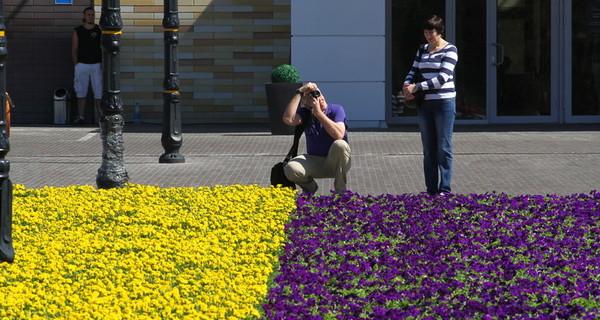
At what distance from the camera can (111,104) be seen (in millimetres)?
12188

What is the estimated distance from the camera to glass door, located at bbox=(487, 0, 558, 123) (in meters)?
22.0

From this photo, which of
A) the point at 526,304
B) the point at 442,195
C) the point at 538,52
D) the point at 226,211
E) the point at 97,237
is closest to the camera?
the point at 526,304

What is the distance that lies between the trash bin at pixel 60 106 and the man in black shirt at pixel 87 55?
0.41 meters

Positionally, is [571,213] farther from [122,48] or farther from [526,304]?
[122,48]

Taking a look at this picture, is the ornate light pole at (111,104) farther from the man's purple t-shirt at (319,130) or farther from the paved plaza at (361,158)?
the man's purple t-shirt at (319,130)

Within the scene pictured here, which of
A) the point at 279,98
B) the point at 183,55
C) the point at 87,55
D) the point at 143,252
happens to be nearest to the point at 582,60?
the point at 279,98

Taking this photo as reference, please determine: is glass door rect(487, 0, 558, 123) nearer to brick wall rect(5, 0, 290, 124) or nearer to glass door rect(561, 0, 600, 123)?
glass door rect(561, 0, 600, 123)

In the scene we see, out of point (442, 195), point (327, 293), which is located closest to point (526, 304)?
point (327, 293)

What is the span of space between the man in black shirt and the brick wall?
0.55 meters

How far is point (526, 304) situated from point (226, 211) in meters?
4.05

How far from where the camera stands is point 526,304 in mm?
6844

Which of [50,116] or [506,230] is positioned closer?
[506,230]

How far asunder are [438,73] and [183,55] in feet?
40.0

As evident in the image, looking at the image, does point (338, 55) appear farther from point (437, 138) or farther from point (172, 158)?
point (437, 138)
